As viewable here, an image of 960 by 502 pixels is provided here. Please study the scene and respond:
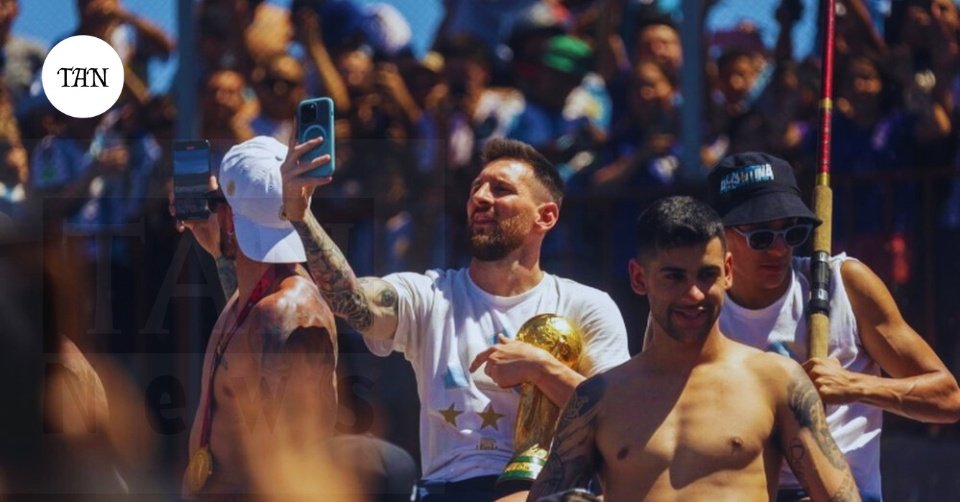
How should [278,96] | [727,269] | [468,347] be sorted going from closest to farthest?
1. [727,269]
2. [468,347]
3. [278,96]

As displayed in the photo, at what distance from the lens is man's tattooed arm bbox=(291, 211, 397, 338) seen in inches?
224

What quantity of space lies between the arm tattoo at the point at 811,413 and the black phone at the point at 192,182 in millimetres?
2216

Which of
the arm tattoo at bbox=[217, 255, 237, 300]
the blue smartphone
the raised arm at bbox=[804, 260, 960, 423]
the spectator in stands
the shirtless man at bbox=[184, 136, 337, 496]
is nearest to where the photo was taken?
the raised arm at bbox=[804, 260, 960, 423]

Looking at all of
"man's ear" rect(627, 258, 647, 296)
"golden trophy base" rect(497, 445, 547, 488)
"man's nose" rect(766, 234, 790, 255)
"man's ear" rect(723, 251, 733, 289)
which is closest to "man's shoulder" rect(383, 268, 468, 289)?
"golden trophy base" rect(497, 445, 547, 488)

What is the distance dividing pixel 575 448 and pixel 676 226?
624 millimetres

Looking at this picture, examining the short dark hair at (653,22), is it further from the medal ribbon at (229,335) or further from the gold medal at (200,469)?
the gold medal at (200,469)

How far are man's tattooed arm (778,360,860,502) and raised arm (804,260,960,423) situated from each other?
1.89 feet

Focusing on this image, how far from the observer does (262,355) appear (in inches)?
234

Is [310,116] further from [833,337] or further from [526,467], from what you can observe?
[833,337]

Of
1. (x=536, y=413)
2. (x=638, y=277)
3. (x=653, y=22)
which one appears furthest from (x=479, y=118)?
(x=638, y=277)

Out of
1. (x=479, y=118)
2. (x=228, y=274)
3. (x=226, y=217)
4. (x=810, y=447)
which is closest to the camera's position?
(x=810, y=447)

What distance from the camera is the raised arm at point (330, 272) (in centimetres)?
558

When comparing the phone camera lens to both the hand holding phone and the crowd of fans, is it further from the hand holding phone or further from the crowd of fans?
the crowd of fans

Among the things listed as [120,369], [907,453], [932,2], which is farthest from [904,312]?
[120,369]
